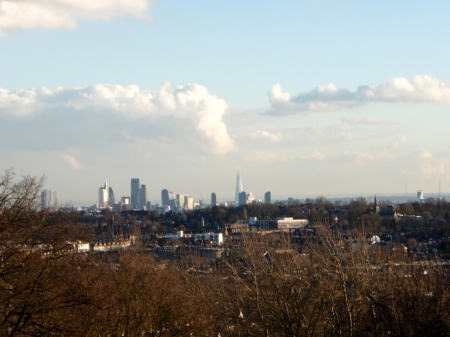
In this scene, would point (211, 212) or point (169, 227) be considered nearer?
point (169, 227)

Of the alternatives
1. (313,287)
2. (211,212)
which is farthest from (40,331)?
(211,212)

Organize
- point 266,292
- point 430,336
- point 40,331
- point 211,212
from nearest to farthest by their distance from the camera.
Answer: point 430,336 < point 40,331 < point 266,292 < point 211,212

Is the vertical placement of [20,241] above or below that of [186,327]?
above

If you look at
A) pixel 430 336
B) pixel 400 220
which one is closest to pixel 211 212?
pixel 400 220

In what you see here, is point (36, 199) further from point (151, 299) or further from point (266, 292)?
point (266, 292)

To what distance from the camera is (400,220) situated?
229 ft

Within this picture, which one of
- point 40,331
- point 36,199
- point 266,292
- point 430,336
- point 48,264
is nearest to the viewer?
point 430,336

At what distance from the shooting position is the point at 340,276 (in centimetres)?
1650

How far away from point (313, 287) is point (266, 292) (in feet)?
7.77

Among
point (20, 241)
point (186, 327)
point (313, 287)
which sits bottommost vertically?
point (186, 327)

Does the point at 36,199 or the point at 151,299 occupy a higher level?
the point at 36,199

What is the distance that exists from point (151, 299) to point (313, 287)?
4.35 meters

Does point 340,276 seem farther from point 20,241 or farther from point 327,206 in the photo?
point 327,206

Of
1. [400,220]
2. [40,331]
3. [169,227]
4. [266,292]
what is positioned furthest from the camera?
[169,227]
